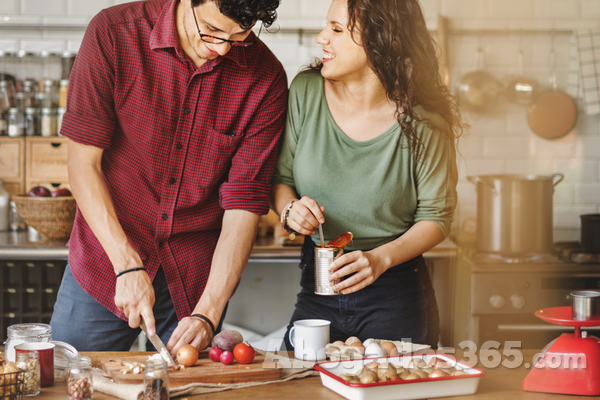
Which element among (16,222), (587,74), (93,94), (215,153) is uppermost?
(587,74)

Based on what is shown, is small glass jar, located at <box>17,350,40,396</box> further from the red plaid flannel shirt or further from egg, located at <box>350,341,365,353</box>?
egg, located at <box>350,341,365,353</box>

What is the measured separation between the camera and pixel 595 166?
9.12 feet

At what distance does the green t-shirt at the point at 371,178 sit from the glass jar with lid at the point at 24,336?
789 millimetres

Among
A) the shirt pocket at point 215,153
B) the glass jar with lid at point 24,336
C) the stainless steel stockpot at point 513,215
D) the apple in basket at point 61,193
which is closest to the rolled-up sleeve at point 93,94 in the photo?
the shirt pocket at point 215,153

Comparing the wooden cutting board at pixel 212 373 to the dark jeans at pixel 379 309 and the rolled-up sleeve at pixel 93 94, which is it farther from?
the rolled-up sleeve at pixel 93 94

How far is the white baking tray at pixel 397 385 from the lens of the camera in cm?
114

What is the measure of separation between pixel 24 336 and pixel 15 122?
7.58 ft

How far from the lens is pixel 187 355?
4.34 feet

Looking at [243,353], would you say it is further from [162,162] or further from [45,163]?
[45,163]

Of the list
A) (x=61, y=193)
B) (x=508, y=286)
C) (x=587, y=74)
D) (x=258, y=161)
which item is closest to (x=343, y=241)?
(x=258, y=161)

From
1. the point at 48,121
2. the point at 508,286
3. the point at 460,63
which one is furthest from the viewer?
the point at 48,121

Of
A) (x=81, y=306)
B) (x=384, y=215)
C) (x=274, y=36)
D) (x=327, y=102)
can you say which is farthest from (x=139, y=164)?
(x=274, y=36)

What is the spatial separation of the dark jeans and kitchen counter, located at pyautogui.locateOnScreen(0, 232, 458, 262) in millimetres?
971

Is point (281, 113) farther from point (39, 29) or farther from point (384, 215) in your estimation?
point (39, 29)
